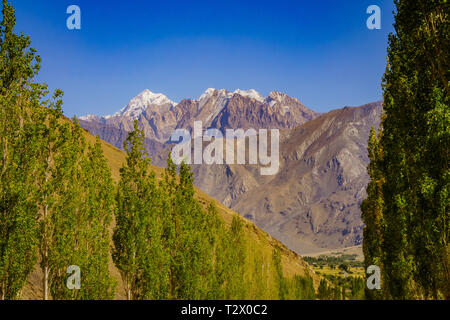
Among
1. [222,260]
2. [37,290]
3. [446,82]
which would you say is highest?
[446,82]

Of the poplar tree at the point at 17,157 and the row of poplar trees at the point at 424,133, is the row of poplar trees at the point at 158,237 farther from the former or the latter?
the row of poplar trees at the point at 424,133

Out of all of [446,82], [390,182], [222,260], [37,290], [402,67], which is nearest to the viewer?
[446,82]

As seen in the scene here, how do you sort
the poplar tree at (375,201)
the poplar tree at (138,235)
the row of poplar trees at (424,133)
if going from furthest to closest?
1. the poplar tree at (375,201)
2. the poplar tree at (138,235)
3. the row of poplar trees at (424,133)

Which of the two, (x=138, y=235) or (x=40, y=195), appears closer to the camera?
(x=40, y=195)

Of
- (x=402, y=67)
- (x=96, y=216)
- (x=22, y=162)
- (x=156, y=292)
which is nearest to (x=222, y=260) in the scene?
(x=156, y=292)

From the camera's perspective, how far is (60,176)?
21750 mm

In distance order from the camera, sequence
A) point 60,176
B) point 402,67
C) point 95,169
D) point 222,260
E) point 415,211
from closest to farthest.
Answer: point 415,211
point 402,67
point 60,176
point 95,169
point 222,260

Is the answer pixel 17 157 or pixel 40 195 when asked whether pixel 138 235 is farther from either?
pixel 17 157

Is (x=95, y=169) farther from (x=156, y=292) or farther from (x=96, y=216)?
(x=156, y=292)

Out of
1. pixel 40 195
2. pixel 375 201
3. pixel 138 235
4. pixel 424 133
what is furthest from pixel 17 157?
pixel 375 201

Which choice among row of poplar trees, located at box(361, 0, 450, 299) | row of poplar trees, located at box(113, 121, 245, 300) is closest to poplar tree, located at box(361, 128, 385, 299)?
row of poplar trees, located at box(361, 0, 450, 299)

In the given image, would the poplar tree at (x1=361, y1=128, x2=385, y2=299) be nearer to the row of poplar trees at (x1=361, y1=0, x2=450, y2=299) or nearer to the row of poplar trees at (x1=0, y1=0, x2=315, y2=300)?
the row of poplar trees at (x1=361, y1=0, x2=450, y2=299)

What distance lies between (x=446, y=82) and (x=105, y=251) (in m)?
19.7

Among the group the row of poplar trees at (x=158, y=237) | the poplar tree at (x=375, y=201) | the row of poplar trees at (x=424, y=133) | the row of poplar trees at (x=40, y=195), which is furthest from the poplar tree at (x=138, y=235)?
the poplar tree at (x=375, y=201)
